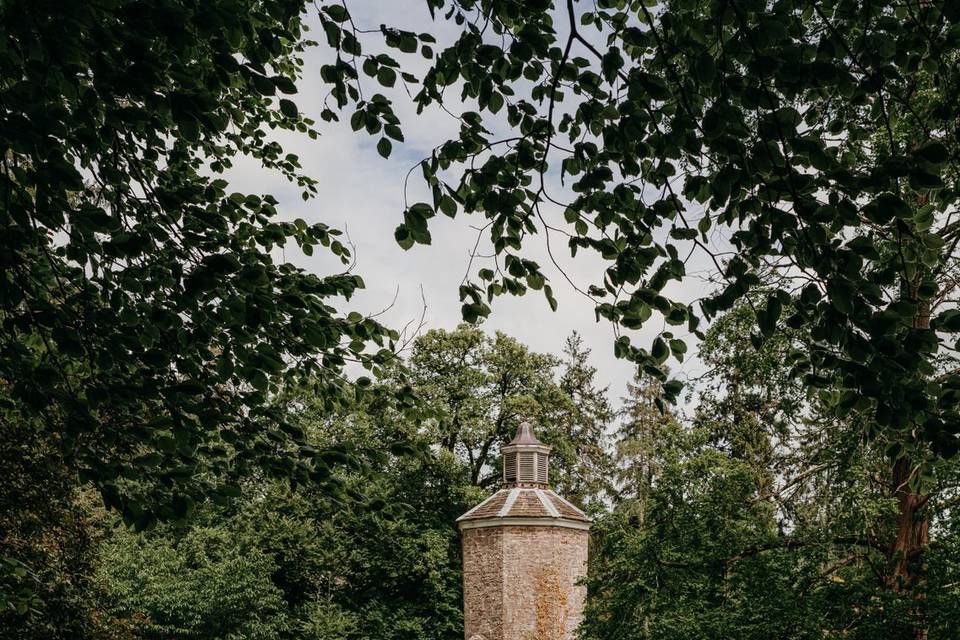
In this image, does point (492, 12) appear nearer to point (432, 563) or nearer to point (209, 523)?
point (432, 563)

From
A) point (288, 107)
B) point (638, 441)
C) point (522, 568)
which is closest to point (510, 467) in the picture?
point (522, 568)

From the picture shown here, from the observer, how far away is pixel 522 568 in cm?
2367

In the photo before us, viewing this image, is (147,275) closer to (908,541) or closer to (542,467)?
(908,541)

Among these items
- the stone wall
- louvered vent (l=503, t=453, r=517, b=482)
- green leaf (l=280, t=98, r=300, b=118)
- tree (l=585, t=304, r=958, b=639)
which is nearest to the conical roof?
louvered vent (l=503, t=453, r=517, b=482)

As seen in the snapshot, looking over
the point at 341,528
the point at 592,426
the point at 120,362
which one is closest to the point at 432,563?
the point at 341,528

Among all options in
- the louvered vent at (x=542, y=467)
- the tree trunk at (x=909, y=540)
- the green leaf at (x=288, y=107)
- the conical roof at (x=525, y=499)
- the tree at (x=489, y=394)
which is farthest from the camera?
the tree at (x=489, y=394)

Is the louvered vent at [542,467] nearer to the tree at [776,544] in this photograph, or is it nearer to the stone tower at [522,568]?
the stone tower at [522,568]

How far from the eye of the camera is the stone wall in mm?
23375

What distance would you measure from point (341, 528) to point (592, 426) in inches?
460

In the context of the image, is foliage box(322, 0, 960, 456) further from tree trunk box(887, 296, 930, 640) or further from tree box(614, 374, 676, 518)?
tree box(614, 374, 676, 518)

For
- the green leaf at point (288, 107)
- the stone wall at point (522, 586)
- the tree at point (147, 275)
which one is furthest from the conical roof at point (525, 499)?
the green leaf at point (288, 107)

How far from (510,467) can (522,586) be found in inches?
123

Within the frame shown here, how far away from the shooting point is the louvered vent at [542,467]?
2477 centimetres

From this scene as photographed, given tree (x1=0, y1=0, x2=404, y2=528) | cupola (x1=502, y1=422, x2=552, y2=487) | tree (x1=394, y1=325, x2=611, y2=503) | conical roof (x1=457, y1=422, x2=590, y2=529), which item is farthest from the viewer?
tree (x1=394, y1=325, x2=611, y2=503)
